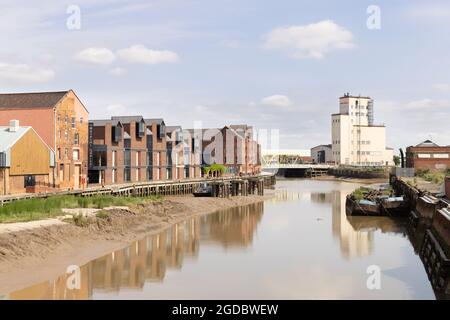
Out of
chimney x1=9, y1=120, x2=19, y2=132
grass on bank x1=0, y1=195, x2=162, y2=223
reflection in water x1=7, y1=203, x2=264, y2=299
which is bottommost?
reflection in water x1=7, y1=203, x2=264, y2=299

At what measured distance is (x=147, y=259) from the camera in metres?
28.3

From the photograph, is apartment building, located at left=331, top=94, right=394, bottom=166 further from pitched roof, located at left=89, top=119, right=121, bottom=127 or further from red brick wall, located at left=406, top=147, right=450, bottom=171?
pitched roof, located at left=89, top=119, right=121, bottom=127

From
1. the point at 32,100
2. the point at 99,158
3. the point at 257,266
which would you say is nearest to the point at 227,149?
the point at 99,158

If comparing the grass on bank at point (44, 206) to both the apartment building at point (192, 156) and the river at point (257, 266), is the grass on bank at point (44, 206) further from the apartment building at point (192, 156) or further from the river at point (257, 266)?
the apartment building at point (192, 156)

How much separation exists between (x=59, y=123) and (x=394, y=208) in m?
33.2

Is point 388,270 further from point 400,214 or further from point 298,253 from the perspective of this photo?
point 400,214

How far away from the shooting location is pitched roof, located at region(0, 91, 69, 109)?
179 ft

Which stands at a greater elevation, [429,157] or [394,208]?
[429,157]

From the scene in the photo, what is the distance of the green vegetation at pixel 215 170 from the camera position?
303ft

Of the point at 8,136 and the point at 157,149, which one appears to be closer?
the point at 8,136

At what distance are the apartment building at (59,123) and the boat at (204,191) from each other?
1537 cm

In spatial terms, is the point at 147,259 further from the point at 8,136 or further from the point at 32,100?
the point at 32,100

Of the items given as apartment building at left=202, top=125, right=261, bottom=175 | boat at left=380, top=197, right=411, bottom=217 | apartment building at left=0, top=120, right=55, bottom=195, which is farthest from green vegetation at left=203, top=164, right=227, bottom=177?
boat at left=380, top=197, right=411, bottom=217

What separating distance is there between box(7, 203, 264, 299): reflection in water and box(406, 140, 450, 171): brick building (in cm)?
6781
